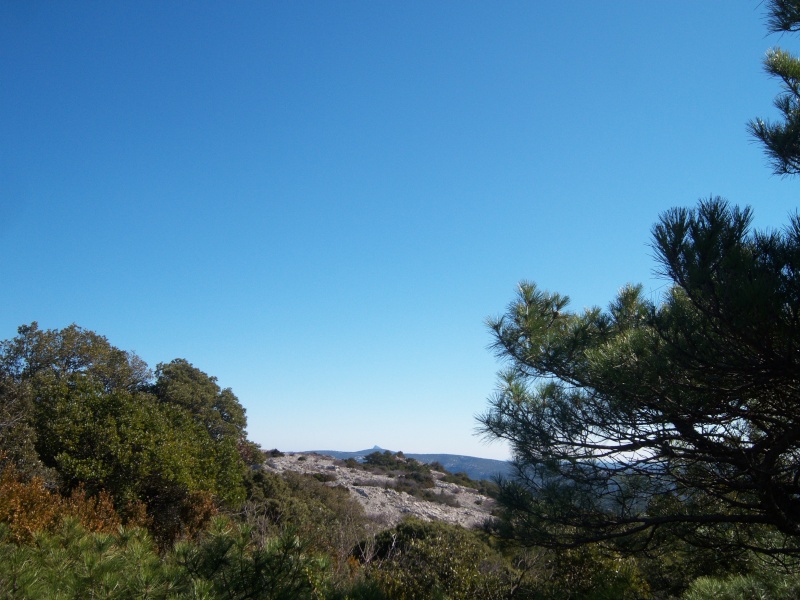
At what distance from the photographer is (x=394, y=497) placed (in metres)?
22.0

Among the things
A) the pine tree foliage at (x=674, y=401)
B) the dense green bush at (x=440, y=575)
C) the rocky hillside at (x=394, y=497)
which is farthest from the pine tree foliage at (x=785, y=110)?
the rocky hillside at (x=394, y=497)

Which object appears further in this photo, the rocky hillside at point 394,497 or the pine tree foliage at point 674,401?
the rocky hillside at point 394,497

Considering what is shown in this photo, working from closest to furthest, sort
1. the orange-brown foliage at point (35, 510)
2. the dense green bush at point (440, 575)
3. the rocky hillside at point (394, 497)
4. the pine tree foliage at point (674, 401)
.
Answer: the pine tree foliage at point (674, 401)
the dense green bush at point (440, 575)
the orange-brown foliage at point (35, 510)
the rocky hillside at point (394, 497)

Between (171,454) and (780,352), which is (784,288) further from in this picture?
(171,454)

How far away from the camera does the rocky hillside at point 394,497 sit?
18.8 meters

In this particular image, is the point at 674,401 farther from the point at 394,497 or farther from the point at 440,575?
the point at 394,497

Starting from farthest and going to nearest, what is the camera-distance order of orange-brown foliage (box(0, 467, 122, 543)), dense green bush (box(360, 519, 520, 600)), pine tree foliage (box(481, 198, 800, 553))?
orange-brown foliage (box(0, 467, 122, 543))
dense green bush (box(360, 519, 520, 600))
pine tree foliage (box(481, 198, 800, 553))

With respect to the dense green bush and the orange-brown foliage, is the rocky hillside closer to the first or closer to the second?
the dense green bush

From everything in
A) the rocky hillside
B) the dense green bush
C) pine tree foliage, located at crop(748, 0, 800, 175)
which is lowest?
the rocky hillside

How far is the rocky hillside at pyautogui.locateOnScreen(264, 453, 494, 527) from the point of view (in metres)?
18.8

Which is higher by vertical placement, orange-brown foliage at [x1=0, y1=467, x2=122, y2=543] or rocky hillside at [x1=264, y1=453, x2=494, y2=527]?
orange-brown foliage at [x1=0, y1=467, x2=122, y2=543]

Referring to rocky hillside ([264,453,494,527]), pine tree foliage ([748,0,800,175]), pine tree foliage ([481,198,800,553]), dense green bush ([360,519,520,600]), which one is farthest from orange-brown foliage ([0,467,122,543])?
rocky hillside ([264,453,494,527])

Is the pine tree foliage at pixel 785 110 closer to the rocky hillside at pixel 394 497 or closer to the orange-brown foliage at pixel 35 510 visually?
the orange-brown foliage at pixel 35 510

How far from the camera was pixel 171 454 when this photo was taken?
35.6 ft
